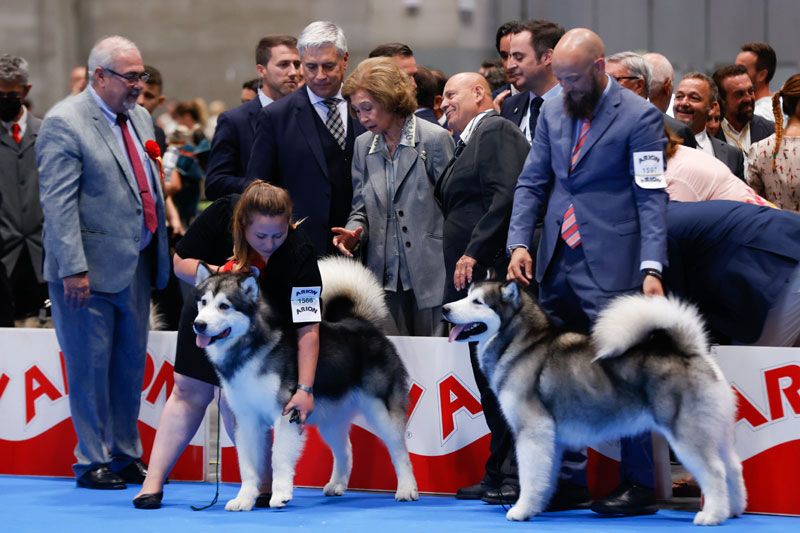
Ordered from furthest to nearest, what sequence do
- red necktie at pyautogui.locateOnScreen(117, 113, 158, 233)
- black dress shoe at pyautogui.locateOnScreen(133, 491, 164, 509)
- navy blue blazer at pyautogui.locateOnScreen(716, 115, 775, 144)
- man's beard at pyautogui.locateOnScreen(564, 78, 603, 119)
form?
navy blue blazer at pyautogui.locateOnScreen(716, 115, 775, 144) < red necktie at pyautogui.locateOnScreen(117, 113, 158, 233) < black dress shoe at pyautogui.locateOnScreen(133, 491, 164, 509) < man's beard at pyautogui.locateOnScreen(564, 78, 603, 119)

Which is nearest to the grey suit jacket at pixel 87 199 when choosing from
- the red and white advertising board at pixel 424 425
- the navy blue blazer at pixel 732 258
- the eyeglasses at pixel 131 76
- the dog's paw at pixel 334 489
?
the eyeglasses at pixel 131 76

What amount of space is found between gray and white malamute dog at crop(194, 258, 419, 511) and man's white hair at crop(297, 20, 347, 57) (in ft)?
3.58

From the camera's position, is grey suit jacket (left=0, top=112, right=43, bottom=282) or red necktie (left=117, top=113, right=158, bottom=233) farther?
grey suit jacket (left=0, top=112, right=43, bottom=282)

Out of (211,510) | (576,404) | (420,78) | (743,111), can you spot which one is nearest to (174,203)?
(420,78)

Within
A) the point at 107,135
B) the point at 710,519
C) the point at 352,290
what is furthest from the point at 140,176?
the point at 710,519

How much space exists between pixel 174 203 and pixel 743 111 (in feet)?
14.7

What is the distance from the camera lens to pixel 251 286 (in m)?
4.84

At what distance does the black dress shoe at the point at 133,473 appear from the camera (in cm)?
574

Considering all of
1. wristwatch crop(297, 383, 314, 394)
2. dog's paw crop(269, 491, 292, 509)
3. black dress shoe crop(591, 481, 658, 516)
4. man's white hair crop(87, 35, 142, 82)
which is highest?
man's white hair crop(87, 35, 142, 82)

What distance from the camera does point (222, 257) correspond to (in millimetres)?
5148

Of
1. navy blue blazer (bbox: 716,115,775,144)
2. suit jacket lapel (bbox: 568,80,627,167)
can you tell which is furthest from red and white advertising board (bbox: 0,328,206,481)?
navy blue blazer (bbox: 716,115,775,144)

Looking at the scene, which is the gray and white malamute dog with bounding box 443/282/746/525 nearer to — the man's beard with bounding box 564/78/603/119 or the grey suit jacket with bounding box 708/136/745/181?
the man's beard with bounding box 564/78/603/119

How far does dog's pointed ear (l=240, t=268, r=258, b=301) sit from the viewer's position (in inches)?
190

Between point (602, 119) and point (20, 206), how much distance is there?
4381 mm
